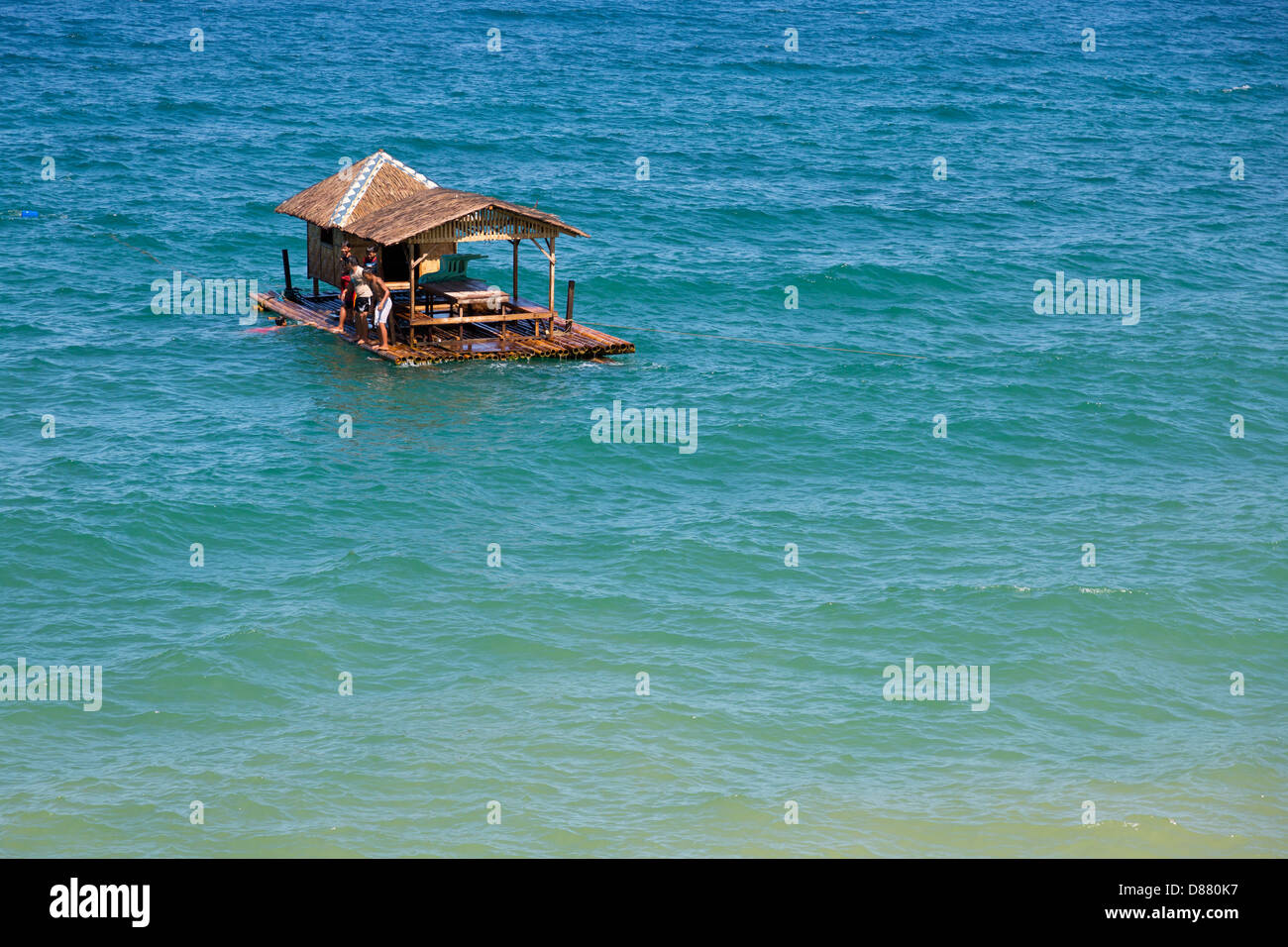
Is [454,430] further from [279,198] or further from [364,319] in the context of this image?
[279,198]

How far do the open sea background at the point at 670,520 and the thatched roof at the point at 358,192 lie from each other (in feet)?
10.7

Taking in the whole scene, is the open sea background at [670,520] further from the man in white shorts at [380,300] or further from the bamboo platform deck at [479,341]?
the man in white shorts at [380,300]

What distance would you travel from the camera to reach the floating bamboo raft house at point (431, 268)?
1240 inches

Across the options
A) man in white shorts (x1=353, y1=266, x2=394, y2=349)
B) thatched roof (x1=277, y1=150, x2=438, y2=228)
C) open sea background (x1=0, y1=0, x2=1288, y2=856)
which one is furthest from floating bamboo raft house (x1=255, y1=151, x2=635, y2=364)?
open sea background (x1=0, y1=0, x2=1288, y2=856)

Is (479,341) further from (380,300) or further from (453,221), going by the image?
(453,221)

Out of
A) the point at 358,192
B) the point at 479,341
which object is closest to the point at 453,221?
the point at 479,341

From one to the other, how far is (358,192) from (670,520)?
12.4m

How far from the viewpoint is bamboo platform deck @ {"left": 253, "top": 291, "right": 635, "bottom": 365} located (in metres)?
32.5

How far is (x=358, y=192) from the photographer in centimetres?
3309

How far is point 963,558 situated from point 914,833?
8440 millimetres

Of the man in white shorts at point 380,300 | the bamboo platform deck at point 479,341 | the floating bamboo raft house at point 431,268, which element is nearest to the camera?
the floating bamboo raft house at point 431,268

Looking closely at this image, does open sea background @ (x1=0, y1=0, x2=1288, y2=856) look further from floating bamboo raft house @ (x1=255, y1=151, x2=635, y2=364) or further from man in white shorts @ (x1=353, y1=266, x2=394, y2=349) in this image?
floating bamboo raft house @ (x1=255, y1=151, x2=635, y2=364)

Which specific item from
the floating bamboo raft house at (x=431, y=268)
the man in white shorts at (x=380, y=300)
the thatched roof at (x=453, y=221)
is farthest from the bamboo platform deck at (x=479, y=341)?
the thatched roof at (x=453, y=221)
